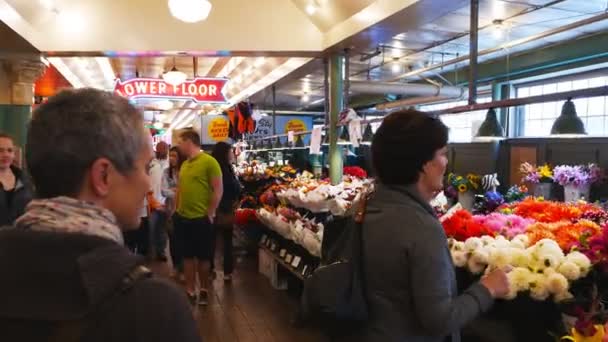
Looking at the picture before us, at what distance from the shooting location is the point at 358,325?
5.65 ft

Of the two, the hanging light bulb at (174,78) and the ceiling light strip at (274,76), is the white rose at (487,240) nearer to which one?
the ceiling light strip at (274,76)

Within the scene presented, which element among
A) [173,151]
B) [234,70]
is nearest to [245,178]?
[173,151]

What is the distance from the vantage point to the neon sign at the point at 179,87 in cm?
803

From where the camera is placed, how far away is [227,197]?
6.17m

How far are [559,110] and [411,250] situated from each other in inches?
308

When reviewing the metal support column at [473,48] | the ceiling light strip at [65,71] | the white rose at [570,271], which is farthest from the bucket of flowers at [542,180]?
the ceiling light strip at [65,71]

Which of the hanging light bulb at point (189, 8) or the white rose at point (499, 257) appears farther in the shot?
the hanging light bulb at point (189, 8)

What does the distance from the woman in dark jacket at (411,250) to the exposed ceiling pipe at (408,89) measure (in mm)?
7661

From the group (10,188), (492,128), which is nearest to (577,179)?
(492,128)

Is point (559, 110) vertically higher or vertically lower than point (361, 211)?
higher

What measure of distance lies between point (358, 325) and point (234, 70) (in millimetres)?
8779

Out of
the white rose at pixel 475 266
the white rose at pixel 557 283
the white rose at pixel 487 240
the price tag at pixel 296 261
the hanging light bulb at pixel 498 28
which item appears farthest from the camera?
the hanging light bulb at pixel 498 28

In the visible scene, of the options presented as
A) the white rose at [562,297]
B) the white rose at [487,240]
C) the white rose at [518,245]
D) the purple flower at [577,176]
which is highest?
the purple flower at [577,176]

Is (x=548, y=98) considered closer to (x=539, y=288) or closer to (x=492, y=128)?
(x=539, y=288)
